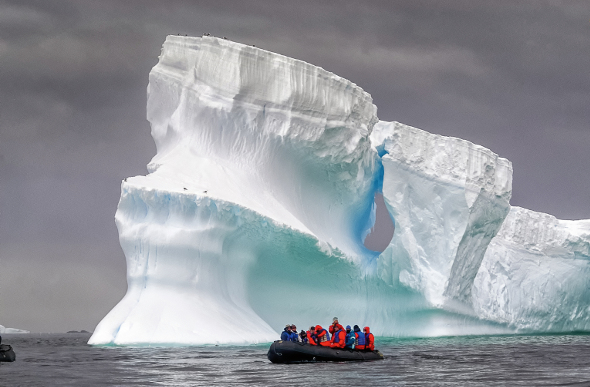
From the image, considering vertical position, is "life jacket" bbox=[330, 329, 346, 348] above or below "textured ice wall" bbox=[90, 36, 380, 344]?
below

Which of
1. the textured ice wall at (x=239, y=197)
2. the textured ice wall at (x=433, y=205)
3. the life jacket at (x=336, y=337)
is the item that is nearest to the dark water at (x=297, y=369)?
the life jacket at (x=336, y=337)

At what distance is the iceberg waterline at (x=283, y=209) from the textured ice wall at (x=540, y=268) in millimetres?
2916

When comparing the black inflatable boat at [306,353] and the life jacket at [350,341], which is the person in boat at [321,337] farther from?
the life jacket at [350,341]

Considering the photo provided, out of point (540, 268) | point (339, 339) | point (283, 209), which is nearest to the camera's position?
point (339, 339)

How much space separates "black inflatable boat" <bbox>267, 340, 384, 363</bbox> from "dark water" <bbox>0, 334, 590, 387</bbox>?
0.21 m

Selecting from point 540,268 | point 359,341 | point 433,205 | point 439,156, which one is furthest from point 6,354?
point 540,268

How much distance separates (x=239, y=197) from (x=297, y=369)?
7453 mm

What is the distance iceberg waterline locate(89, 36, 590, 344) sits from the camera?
66.2 feet

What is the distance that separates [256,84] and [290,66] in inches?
48.3

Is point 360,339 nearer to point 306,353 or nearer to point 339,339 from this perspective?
point 339,339

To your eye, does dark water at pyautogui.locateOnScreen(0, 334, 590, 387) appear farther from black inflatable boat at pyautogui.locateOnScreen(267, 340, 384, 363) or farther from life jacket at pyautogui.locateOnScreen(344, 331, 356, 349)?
life jacket at pyautogui.locateOnScreen(344, 331, 356, 349)

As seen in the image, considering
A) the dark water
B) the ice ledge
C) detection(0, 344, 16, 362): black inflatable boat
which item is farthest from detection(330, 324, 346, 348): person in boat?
the ice ledge

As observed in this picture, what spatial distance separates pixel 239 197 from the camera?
21.2 meters

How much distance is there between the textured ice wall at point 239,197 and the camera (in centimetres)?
2003
